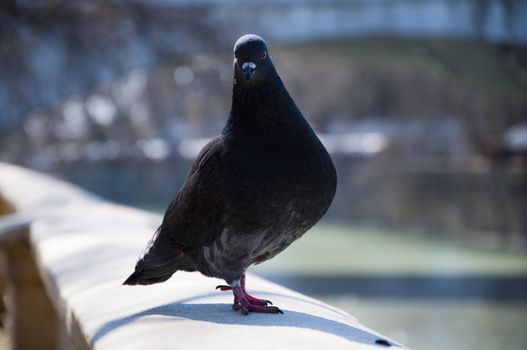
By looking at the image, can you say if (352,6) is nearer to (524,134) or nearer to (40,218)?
(524,134)

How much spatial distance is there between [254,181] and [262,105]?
231mm

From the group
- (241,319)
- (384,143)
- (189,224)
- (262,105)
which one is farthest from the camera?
(384,143)

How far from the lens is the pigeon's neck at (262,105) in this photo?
2.54 m

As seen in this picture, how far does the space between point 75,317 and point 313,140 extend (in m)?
0.90

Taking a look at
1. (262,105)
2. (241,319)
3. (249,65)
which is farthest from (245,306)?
(249,65)

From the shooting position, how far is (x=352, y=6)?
2066cm

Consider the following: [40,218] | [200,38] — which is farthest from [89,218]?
[200,38]

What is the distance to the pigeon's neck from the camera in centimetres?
254

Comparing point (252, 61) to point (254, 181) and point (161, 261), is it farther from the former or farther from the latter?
point (161, 261)

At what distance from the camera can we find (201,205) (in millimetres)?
2631

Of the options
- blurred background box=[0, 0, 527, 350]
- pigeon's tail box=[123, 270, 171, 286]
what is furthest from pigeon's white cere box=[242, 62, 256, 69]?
blurred background box=[0, 0, 527, 350]

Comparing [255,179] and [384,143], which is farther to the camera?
[384,143]

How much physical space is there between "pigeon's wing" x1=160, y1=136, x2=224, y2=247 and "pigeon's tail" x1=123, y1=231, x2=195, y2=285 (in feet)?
0.11

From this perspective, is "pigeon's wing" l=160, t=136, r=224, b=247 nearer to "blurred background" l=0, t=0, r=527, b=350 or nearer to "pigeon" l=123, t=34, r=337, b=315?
"pigeon" l=123, t=34, r=337, b=315
